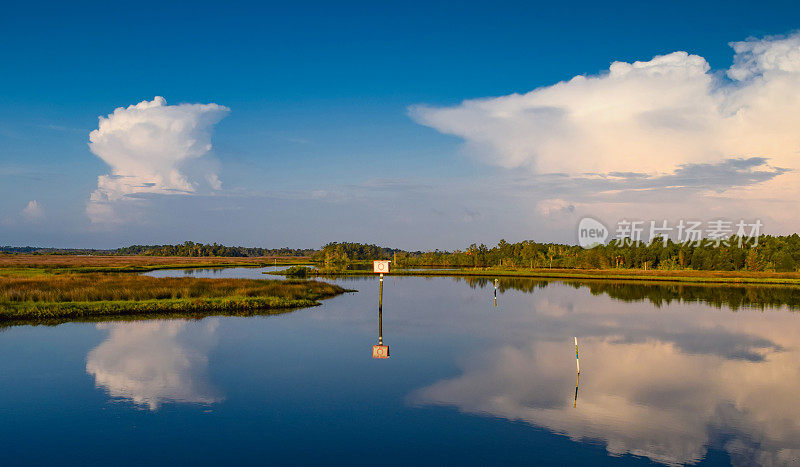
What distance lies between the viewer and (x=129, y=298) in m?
49.8

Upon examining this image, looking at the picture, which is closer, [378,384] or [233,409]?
[233,409]

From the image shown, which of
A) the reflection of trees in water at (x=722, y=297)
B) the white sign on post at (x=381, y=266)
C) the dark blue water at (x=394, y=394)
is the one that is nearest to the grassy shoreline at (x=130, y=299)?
the dark blue water at (x=394, y=394)

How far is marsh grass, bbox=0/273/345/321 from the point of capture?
144ft

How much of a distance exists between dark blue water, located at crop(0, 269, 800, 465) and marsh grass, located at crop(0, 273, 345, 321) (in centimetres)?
548

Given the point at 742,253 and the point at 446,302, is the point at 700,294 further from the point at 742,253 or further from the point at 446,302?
the point at 742,253

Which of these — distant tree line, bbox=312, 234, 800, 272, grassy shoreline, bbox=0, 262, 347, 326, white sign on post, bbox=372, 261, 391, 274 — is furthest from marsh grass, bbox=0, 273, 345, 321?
distant tree line, bbox=312, 234, 800, 272

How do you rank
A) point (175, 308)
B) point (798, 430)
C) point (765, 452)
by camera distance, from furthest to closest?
point (175, 308), point (798, 430), point (765, 452)

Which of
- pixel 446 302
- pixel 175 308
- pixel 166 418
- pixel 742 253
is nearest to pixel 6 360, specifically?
pixel 166 418

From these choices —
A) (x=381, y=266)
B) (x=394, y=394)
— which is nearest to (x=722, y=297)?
(x=381, y=266)

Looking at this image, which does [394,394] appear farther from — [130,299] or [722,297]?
[722,297]

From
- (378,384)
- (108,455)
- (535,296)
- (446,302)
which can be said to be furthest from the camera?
(535,296)

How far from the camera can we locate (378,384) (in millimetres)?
23922

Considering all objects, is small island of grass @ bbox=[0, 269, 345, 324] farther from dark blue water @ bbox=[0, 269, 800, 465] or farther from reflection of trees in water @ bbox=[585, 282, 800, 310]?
reflection of trees in water @ bbox=[585, 282, 800, 310]

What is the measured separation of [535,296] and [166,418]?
62041mm
